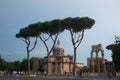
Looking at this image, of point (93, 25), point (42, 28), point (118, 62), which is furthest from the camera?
point (42, 28)

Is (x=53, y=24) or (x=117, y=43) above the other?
(x=53, y=24)

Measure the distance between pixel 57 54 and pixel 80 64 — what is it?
31.3 m

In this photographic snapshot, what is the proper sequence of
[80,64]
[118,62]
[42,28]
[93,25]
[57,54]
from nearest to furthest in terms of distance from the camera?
[118,62] → [93,25] → [42,28] → [57,54] → [80,64]

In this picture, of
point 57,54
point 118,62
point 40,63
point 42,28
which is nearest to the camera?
point 118,62

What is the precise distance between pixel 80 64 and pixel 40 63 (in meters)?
23.9

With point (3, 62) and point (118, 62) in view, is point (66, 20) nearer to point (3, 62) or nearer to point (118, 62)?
point (118, 62)

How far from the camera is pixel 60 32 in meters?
54.3

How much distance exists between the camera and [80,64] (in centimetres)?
13512

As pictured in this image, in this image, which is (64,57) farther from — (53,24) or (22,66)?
(53,24)

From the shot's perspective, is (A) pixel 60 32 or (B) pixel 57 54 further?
(B) pixel 57 54

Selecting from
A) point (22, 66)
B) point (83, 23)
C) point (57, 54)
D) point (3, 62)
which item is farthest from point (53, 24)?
point (3, 62)

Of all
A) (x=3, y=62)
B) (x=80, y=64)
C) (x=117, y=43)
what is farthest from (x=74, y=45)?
(x=80, y=64)

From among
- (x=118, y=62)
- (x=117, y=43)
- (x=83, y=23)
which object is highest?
(x=83, y=23)

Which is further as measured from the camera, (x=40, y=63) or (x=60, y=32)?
(x=40, y=63)
